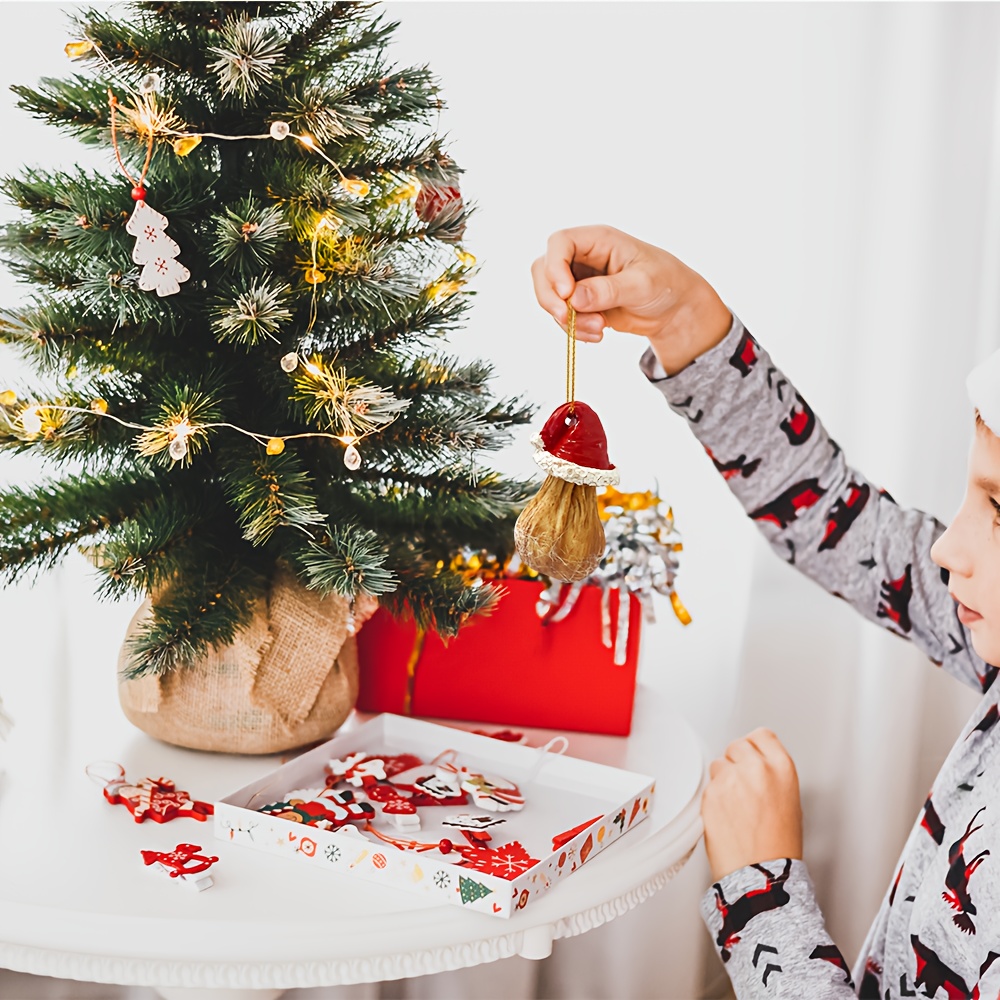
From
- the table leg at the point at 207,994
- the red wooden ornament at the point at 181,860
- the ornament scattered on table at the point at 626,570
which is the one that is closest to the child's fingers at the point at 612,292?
the ornament scattered on table at the point at 626,570

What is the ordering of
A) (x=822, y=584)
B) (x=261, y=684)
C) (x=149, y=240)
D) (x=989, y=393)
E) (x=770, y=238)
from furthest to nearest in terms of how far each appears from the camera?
(x=770, y=238)
(x=822, y=584)
(x=261, y=684)
(x=149, y=240)
(x=989, y=393)

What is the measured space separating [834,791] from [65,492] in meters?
1.13

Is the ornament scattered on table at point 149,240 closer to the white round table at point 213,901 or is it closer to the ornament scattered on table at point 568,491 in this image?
the ornament scattered on table at point 568,491

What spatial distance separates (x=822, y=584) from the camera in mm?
1065

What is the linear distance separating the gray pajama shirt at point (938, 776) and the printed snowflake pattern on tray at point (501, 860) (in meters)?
0.17

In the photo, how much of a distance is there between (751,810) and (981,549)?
11.0 inches

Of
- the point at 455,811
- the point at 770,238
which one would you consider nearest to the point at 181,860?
the point at 455,811

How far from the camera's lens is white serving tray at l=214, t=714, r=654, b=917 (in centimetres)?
76

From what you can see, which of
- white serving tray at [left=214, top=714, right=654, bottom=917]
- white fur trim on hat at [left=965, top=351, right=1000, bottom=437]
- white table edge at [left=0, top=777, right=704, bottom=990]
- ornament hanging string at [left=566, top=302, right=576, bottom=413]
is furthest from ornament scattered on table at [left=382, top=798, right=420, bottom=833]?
white fur trim on hat at [left=965, top=351, right=1000, bottom=437]

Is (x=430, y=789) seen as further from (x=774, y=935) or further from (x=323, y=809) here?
(x=774, y=935)

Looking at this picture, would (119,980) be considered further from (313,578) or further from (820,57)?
(820,57)

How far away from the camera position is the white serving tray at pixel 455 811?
763 millimetres

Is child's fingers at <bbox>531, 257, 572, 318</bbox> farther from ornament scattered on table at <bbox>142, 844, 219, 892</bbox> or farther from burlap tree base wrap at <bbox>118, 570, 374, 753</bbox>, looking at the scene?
ornament scattered on table at <bbox>142, 844, 219, 892</bbox>

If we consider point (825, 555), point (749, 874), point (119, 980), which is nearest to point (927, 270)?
point (825, 555)
